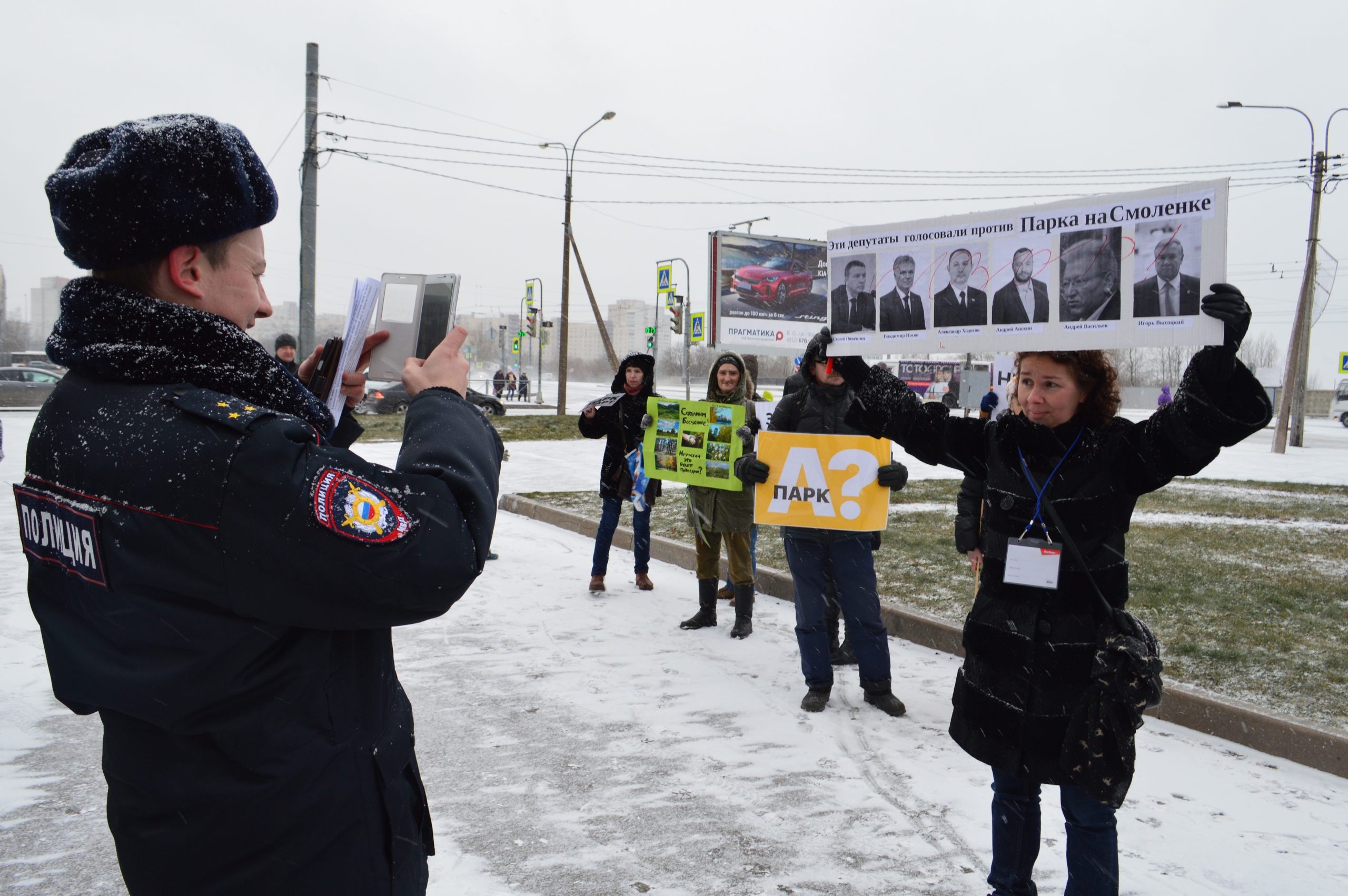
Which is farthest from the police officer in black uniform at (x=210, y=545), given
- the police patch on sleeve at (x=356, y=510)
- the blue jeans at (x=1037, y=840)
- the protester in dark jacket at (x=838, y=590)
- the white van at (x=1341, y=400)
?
the white van at (x=1341, y=400)

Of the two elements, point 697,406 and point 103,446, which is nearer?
point 103,446

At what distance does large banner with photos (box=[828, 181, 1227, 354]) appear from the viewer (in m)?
2.76

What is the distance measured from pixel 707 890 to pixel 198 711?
232cm

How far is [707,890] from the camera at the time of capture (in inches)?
122

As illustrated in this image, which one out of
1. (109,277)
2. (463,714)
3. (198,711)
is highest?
(109,277)

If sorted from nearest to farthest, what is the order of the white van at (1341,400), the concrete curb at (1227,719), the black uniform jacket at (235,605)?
the black uniform jacket at (235,605), the concrete curb at (1227,719), the white van at (1341,400)

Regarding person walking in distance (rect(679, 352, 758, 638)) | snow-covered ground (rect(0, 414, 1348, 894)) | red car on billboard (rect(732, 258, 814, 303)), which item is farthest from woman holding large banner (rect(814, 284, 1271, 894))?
red car on billboard (rect(732, 258, 814, 303))

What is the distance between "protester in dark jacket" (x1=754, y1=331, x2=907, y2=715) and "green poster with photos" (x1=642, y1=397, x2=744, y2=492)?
1.13 m

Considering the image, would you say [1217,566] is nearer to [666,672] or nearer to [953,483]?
[666,672]

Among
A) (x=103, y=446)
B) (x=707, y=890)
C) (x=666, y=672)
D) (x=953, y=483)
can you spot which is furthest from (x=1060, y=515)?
(x=953, y=483)

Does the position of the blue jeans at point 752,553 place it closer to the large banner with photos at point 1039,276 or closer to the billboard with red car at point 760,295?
the large banner with photos at point 1039,276

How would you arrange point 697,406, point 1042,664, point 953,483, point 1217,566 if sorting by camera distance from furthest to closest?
point 953,483 < point 1217,566 < point 697,406 < point 1042,664

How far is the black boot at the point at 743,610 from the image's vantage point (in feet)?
20.8

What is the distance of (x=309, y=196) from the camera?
17.1 m
